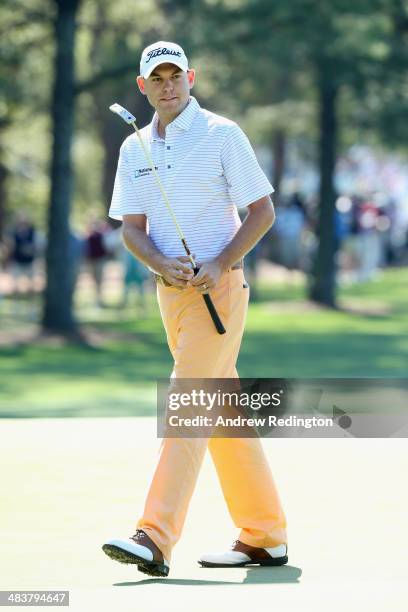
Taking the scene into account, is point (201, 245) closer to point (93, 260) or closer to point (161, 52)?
point (161, 52)

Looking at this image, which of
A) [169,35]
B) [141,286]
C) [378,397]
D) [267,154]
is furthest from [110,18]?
[267,154]

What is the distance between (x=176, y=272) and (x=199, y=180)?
0.41 m

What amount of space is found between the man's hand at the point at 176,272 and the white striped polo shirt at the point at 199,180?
0.14 m

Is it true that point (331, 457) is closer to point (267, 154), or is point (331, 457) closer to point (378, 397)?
point (378, 397)

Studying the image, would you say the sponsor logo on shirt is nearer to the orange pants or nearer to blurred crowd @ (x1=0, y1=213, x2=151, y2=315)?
the orange pants

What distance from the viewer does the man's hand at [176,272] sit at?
259 inches

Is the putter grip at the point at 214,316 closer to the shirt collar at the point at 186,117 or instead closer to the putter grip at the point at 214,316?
the putter grip at the point at 214,316

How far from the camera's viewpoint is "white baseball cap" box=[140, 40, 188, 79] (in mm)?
6629

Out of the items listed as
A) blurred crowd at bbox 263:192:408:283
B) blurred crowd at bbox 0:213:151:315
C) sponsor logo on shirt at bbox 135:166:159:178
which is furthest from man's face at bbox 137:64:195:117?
blurred crowd at bbox 263:192:408:283

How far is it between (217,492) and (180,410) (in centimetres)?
219

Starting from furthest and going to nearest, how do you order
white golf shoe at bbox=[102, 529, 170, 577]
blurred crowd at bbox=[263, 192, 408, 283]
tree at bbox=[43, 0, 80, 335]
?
blurred crowd at bbox=[263, 192, 408, 283], tree at bbox=[43, 0, 80, 335], white golf shoe at bbox=[102, 529, 170, 577]

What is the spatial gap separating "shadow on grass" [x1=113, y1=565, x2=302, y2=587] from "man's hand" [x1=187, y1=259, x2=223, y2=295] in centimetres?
116

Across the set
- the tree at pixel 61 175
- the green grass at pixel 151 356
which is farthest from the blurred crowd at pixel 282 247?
the tree at pixel 61 175

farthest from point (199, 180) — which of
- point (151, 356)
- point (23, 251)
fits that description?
point (23, 251)
